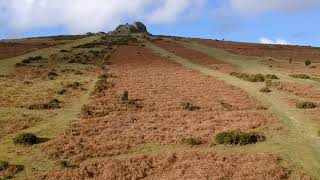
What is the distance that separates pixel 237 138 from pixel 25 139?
1165 centimetres

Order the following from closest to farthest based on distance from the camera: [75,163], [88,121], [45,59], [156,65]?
[75,163]
[88,121]
[156,65]
[45,59]

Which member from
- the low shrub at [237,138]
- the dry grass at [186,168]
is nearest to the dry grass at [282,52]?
the low shrub at [237,138]

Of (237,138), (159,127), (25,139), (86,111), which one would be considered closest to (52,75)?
(86,111)

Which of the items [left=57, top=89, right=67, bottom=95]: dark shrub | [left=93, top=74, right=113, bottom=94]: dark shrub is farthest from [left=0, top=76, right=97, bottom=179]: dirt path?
[left=93, top=74, right=113, bottom=94]: dark shrub

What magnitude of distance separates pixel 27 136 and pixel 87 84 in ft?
85.7

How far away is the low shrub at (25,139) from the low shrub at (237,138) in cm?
1016

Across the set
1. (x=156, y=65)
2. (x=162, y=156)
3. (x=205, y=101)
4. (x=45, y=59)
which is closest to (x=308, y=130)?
(x=162, y=156)

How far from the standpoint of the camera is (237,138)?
30547 mm

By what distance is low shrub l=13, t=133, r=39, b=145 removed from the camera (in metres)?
30.8

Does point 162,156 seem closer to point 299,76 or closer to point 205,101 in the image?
point 205,101

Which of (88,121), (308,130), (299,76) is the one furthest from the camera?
(299,76)

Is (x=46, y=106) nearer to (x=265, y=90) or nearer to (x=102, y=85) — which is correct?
(x=102, y=85)

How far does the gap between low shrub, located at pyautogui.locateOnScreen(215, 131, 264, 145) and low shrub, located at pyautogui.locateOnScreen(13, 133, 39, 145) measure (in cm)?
1016

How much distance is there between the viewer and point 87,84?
56844mm
